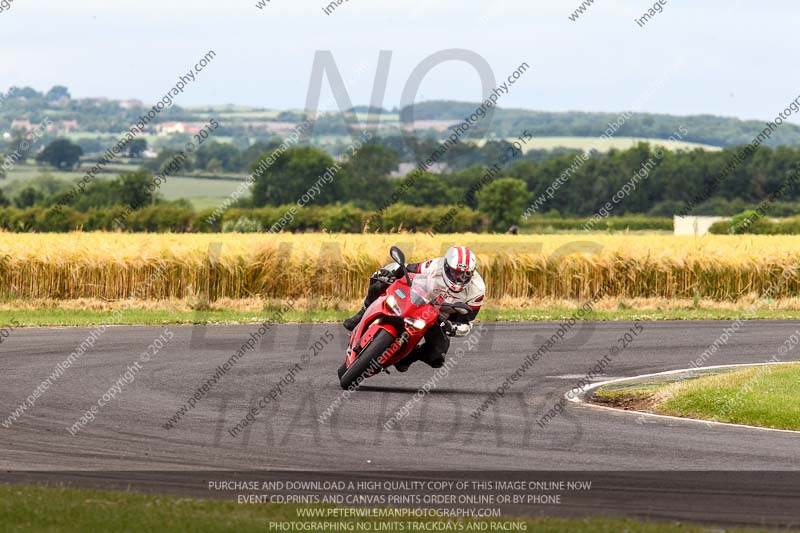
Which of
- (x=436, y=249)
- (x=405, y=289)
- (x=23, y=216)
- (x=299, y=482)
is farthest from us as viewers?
(x=23, y=216)

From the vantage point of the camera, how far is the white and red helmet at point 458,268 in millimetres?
14609

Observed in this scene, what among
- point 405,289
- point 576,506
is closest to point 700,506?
point 576,506

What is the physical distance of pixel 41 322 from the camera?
26.3m

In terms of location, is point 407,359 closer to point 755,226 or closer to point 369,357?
point 369,357

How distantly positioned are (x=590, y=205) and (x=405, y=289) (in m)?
111

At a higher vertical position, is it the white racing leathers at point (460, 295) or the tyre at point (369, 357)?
the white racing leathers at point (460, 295)

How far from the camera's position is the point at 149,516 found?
8203mm

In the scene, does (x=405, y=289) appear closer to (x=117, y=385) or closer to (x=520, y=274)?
(x=117, y=385)

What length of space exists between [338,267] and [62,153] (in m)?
116

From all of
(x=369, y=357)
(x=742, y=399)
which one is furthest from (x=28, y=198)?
(x=742, y=399)

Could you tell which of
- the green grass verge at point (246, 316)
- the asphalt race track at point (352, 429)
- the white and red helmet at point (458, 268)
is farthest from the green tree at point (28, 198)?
the white and red helmet at point (458, 268)

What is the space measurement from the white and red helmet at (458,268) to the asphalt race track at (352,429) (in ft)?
4.72

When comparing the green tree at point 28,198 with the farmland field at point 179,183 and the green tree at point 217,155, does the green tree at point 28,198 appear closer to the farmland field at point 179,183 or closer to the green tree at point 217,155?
the farmland field at point 179,183

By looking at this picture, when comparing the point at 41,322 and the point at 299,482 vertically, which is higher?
the point at 299,482
